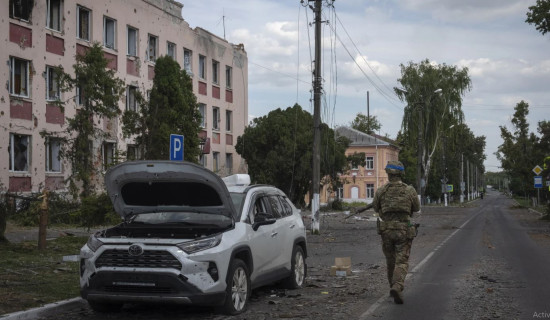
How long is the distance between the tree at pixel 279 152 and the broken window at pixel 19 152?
19.7 m

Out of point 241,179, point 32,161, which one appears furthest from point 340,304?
point 32,161

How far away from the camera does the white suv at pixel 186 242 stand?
773 cm

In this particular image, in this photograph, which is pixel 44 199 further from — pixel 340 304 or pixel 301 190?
pixel 301 190

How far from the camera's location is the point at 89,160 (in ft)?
63.3

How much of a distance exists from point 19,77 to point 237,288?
69.0ft

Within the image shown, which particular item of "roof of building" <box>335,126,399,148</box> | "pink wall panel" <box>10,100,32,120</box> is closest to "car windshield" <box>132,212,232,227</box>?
"pink wall panel" <box>10,100,32,120</box>

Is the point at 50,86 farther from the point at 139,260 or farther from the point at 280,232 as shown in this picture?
the point at 139,260

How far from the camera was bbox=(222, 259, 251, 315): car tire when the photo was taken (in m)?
8.08

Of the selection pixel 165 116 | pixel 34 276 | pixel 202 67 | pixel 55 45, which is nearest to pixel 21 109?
pixel 55 45

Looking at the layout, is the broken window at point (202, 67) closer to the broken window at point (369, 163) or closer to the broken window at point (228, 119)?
the broken window at point (228, 119)

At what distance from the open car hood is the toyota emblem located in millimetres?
1249

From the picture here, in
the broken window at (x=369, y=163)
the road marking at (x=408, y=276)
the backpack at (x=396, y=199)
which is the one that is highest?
the broken window at (x=369, y=163)

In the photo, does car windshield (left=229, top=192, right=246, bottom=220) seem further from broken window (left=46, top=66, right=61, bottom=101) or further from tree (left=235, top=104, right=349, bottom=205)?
tree (left=235, top=104, right=349, bottom=205)

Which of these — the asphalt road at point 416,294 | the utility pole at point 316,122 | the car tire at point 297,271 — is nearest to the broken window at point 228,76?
the utility pole at point 316,122
